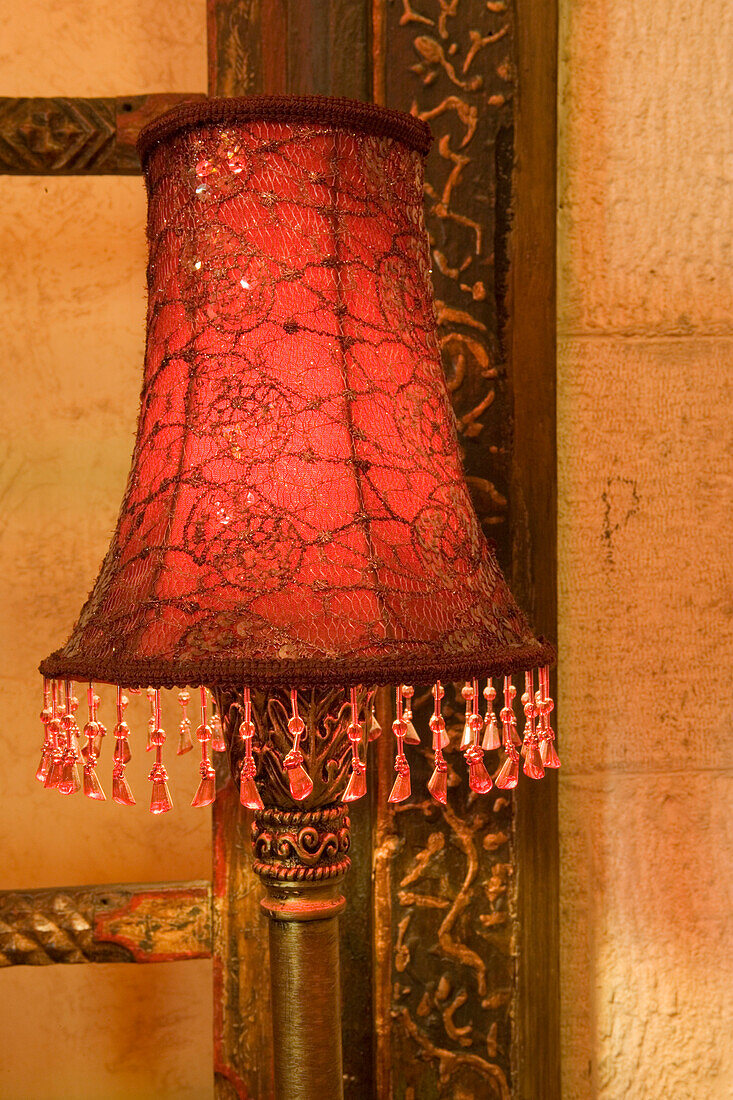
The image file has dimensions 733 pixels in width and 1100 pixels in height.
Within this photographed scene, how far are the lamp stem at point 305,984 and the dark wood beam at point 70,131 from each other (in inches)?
32.2

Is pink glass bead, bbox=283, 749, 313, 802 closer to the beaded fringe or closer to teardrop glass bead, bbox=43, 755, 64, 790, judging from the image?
the beaded fringe

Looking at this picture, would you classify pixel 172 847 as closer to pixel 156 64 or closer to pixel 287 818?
pixel 287 818

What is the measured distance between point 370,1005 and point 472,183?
93cm

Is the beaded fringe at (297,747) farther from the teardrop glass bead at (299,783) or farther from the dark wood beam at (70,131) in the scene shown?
the dark wood beam at (70,131)

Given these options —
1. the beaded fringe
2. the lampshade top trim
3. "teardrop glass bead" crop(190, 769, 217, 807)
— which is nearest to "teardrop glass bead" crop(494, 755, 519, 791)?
the beaded fringe

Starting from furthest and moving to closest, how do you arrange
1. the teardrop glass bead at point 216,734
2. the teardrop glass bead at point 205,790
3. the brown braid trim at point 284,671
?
the teardrop glass bead at point 216,734, the teardrop glass bead at point 205,790, the brown braid trim at point 284,671

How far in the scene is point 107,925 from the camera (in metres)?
1.07

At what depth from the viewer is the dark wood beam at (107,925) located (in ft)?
3.51

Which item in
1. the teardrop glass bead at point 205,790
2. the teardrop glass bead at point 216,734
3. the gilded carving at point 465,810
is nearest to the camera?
the teardrop glass bead at point 205,790

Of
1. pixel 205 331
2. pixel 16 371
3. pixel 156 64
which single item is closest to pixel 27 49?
pixel 156 64

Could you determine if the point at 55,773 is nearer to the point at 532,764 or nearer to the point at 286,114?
the point at 532,764

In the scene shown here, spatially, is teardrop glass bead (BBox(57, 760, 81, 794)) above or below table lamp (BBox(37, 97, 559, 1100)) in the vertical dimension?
below

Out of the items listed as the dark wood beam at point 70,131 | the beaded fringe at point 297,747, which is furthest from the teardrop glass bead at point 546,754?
the dark wood beam at point 70,131

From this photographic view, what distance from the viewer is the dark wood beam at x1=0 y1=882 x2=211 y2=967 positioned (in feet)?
3.51
